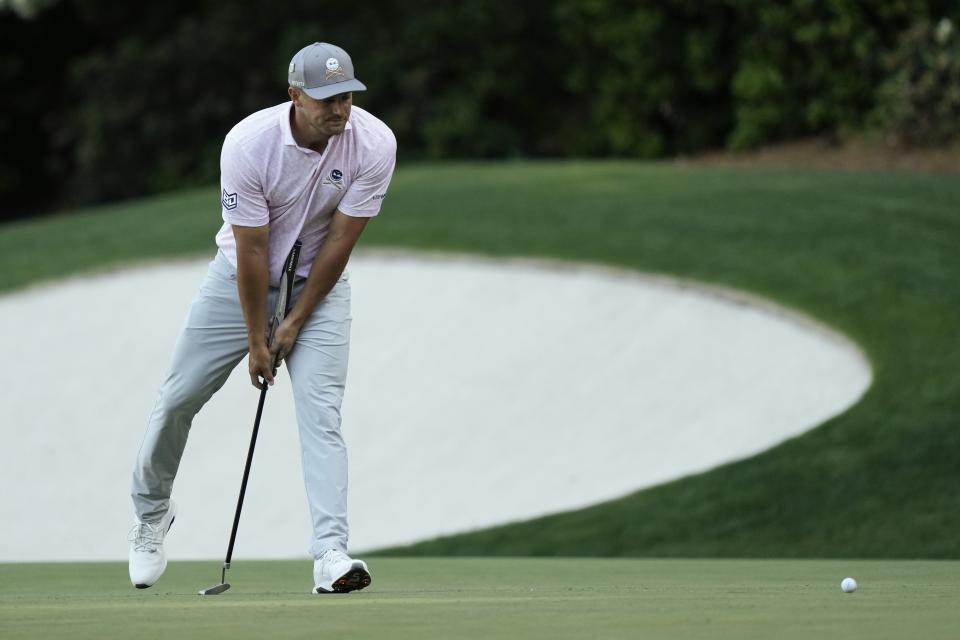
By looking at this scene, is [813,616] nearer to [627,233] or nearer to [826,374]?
[826,374]

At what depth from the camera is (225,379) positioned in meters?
5.95

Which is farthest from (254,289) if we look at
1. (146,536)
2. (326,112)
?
(146,536)

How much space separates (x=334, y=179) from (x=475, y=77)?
2229cm

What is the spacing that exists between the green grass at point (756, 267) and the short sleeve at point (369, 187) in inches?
154

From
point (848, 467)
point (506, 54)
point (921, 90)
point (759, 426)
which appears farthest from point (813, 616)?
point (506, 54)

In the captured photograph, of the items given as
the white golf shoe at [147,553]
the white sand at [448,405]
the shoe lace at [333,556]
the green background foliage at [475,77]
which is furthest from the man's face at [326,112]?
the green background foliage at [475,77]

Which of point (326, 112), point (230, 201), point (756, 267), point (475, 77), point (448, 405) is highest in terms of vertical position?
point (475, 77)

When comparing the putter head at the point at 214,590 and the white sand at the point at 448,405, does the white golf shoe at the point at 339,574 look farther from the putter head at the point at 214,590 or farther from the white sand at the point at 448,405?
the white sand at the point at 448,405

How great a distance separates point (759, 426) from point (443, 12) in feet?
61.2

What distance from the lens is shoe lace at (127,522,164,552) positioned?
19.9 ft

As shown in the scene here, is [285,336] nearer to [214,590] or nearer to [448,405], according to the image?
[214,590]

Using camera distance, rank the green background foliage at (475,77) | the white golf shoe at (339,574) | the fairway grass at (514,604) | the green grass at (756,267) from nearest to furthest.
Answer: the fairway grass at (514,604) < the white golf shoe at (339,574) < the green grass at (756,267) < the green background foliage at (475,77)

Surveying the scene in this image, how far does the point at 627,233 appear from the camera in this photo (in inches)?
579

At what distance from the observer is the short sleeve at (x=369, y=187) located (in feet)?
18.8
